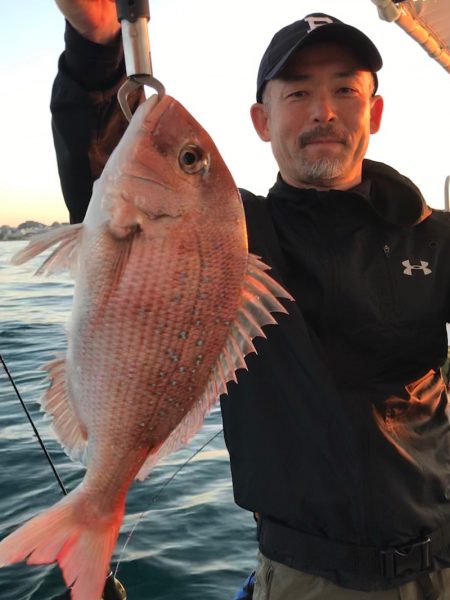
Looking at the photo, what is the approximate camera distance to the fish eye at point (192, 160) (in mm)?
2037

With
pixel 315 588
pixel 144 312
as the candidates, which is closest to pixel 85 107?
pixel 144 312

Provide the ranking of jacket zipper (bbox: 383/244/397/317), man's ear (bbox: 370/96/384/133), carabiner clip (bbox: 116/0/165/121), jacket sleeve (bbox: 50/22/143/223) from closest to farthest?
carabiner clip (bbox: 116/0/165/121)
jacket sleeve (bbox: 50/22/143/223)
jacket zipper (bbox: 383/244/397/317)
man's ear (bbox: 370/96/384/133)

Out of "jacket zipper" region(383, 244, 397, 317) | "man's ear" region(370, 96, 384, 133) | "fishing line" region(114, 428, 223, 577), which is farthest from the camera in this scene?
"fishing line" region(114, 428, 223, 577)

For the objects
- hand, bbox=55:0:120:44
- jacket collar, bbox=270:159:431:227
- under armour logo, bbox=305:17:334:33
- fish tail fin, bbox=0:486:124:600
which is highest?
under armour logo, bbox=305:17:334:33

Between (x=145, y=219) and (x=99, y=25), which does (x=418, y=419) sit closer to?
(x=145, y=219)

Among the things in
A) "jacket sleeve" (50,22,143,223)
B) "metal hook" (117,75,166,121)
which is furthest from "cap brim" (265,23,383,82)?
"metal hook" (117,75,166,121)

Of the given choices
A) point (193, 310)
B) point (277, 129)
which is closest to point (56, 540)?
point (193, 310)

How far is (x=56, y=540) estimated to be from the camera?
6.04ft

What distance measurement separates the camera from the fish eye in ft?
6.68

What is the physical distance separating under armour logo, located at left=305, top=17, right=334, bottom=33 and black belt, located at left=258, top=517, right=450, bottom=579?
7.05 ft

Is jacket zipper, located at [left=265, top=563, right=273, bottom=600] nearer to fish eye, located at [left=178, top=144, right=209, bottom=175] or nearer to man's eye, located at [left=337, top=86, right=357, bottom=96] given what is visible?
fish eye, located at [left=178, top=144, right=209, bottom=175]

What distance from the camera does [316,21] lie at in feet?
9.25

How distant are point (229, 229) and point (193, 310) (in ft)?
0.95

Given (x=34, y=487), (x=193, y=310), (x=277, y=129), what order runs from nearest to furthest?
(x=193, y=310) < (x=277, y=129) < (x=34, y=487)
